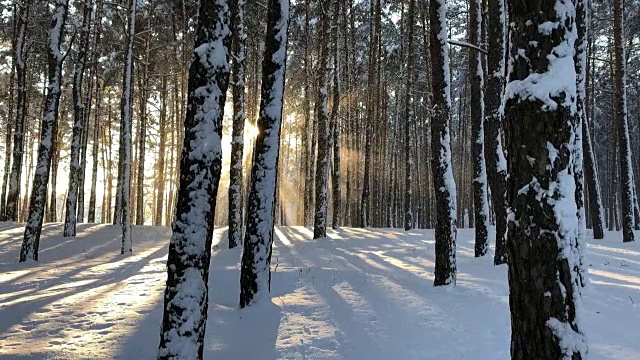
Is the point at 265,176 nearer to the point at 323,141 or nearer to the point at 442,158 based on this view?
the point at 442,158

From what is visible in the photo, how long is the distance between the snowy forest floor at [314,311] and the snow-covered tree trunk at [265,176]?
1.48 ft

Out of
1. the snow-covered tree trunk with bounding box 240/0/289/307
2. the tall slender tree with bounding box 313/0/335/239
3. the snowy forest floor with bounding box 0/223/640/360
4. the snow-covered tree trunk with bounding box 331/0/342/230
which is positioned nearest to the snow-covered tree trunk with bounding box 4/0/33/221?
the snowy forest floor with bounding box 0/223/640/360

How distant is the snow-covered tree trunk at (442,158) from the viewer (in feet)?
23.6

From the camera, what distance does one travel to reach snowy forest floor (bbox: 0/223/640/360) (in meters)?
4.75

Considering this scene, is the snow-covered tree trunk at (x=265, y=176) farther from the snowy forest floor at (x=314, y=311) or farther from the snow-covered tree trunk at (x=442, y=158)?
the snow-covered tree trunk at (x=442, y=158)

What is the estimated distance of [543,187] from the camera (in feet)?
9.43

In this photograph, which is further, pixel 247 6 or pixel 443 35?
pixel 247 6

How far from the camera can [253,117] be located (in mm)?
23062

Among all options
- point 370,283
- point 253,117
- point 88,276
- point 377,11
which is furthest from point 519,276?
point 253,117

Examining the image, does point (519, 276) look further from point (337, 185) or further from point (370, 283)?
point (337, 185)

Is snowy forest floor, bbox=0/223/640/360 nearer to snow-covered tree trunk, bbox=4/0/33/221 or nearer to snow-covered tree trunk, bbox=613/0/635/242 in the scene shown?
snow-covered tree trunk, bbox=613/0/635/242

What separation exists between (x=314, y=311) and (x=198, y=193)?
9.17 feet

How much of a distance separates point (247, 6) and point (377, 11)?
6.01m

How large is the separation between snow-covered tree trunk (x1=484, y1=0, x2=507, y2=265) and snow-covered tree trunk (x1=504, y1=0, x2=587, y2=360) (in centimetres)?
672
